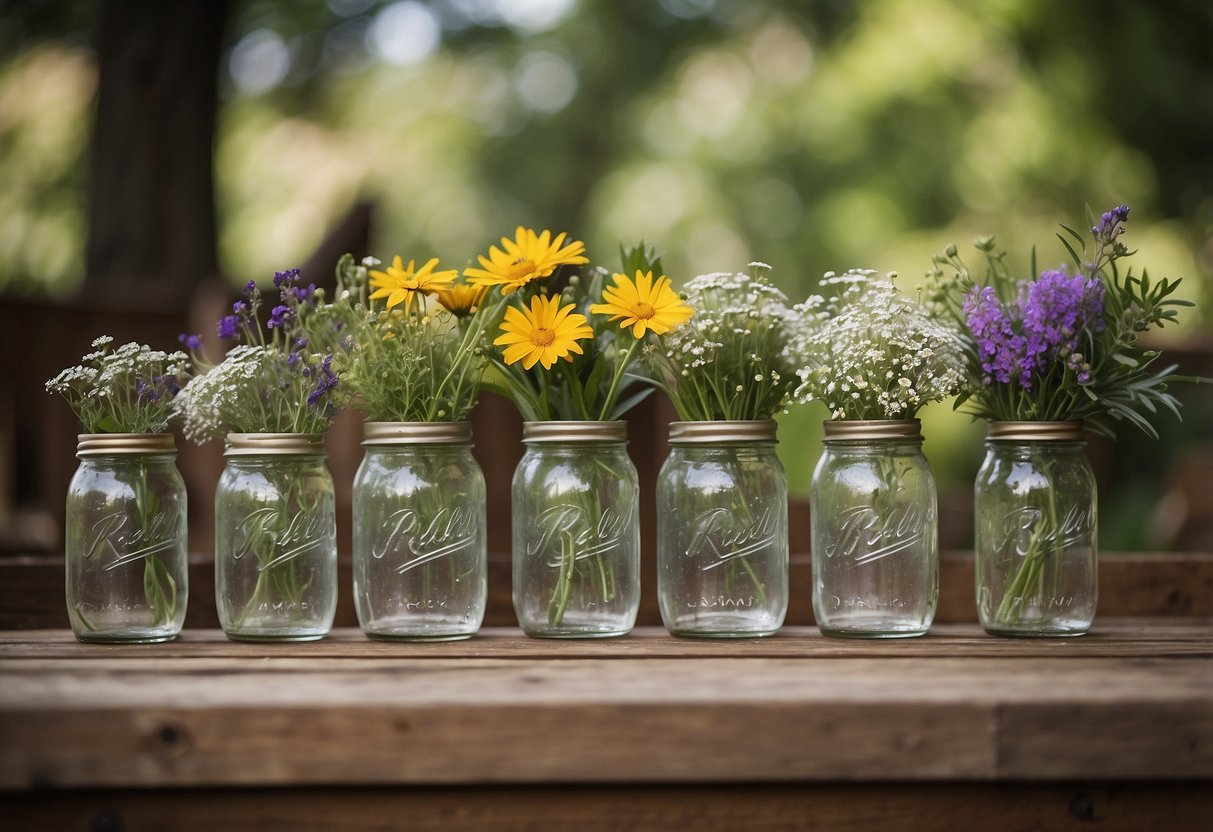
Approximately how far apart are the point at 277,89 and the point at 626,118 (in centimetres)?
301

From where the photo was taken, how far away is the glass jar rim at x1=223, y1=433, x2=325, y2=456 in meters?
1.71

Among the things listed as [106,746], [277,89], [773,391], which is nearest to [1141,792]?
[773,391]

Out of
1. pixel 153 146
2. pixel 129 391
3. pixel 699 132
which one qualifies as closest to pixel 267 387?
pixel 129 391

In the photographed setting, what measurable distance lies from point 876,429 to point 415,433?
0.63 m

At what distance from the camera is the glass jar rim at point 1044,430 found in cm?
170

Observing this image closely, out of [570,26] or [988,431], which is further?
[570,26]

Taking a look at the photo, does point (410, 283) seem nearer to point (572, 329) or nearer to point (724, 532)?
point (572, 329)

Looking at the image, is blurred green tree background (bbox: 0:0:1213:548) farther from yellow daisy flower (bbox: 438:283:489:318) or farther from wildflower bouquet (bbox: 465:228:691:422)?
yellow daisy flower (bbox: 438:283:489:318)

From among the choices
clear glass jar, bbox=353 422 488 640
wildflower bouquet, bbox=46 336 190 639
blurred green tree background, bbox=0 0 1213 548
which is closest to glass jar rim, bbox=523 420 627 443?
clear glass jar, bbox=353 422 488 640

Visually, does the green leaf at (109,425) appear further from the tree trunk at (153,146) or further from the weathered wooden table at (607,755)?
the tree trunk at (153,146)

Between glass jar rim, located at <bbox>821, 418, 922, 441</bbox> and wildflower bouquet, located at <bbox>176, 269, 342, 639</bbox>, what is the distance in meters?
0.70

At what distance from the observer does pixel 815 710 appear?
4.00ft

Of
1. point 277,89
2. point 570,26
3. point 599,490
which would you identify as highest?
point 570,26

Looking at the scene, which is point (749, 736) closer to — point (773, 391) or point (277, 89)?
point (773, 391)
